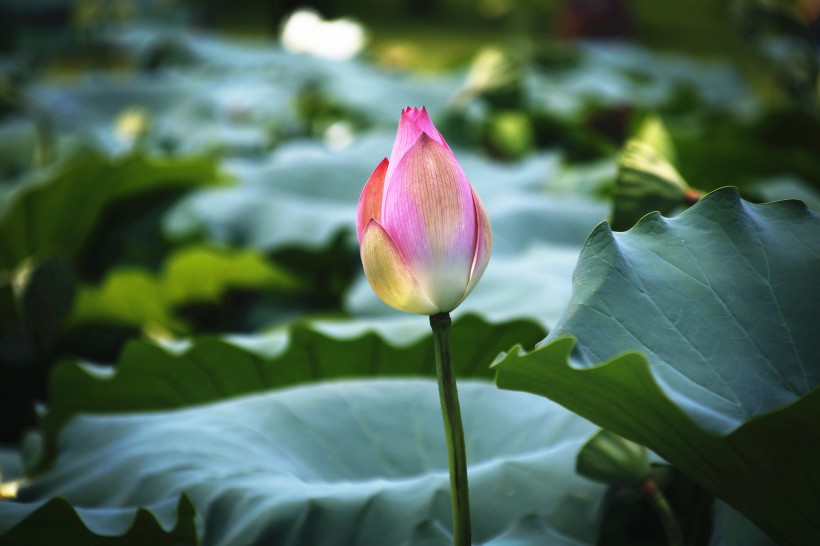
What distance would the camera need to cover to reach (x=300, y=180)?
183cm

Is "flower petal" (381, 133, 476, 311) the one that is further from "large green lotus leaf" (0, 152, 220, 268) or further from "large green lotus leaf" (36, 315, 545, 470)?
"large green lotus leaf" (0, 152, 220, 268)

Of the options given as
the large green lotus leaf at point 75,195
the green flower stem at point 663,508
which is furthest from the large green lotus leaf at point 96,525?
the large green lotus leaf at point 75,195

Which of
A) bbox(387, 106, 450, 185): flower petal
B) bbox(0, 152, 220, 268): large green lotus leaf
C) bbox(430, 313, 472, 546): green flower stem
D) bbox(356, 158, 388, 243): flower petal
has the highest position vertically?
bbox(387, 106, 450, 185): flower petal

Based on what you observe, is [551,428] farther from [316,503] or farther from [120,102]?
[120,102]

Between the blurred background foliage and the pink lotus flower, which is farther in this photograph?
the blurred background foliage

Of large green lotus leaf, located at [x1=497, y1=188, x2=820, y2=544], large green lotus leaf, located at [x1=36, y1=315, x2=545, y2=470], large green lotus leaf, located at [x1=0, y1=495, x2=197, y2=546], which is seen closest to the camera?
large green lotus leaf, located at [x1=497, y1=188, x2=820, y2=544]

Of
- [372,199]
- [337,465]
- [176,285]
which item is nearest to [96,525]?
[337,465]

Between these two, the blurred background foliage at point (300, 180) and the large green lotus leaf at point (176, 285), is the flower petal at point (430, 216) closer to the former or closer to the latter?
the blurred background foliage at point (300, 180)

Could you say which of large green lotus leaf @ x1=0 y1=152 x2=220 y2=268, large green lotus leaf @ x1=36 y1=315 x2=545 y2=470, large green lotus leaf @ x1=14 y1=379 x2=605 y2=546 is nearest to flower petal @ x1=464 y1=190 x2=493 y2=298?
large green lotus leaf @ x1=14 y1=379 x2=605 y2=546

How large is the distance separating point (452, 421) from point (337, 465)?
0.99 ft

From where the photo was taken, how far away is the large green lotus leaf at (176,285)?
1.47 m

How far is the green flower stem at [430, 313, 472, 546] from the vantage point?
489 millimetres

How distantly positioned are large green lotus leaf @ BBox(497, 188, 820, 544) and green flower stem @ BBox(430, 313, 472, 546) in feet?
0.10

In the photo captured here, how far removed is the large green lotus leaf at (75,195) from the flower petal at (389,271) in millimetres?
1133
